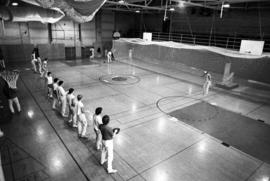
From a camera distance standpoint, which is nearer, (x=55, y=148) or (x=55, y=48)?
(x=55, y=148)

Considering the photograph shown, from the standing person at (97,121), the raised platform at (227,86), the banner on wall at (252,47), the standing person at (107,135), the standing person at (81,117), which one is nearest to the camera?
the standing person at (107,135)

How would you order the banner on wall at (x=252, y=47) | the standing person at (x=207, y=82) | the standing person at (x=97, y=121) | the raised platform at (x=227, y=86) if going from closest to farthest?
the standing person at (x=97, y=121) → the banner on wall at (x=252, y=47) → the standing person at (x=207, y=82) → the raised platform at (x=227, y=86)

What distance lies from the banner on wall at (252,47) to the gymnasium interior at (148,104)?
56mm

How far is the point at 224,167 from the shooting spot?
621 centimetres

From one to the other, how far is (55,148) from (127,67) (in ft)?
47.9

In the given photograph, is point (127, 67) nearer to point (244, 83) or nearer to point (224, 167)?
point (244, 83)

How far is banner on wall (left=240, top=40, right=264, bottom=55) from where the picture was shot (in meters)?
11.7

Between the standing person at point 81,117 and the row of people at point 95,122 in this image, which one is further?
the standing person at point 81,117

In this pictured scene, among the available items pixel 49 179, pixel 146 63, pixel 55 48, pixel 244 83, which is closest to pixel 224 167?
pixel 49 179

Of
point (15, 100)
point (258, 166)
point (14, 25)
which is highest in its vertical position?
point (14, 25)

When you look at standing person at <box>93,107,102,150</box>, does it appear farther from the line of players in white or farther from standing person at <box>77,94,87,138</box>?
standing person at <box>77,94,87,138</box>

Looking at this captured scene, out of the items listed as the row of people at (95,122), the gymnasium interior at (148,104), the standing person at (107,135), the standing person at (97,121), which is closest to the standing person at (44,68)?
the gymnasium interior at (148,104)

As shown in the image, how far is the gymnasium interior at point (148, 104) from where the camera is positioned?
19.7 feet

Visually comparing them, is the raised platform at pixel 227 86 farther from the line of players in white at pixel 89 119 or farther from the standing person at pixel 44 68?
the standing person at pixel 44 68
